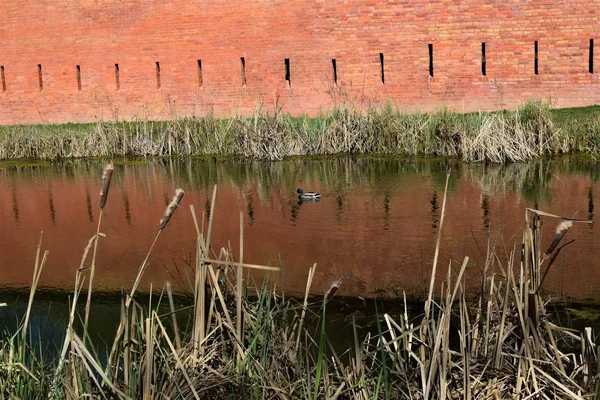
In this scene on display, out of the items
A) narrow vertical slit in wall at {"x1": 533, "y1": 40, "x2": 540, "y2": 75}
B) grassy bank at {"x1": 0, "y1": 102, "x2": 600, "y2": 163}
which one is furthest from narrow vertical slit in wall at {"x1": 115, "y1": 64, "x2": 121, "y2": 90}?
narrow vertical slit in wall at {"x1": 533, "y1": 40, "x2": 540, "y2": 75}

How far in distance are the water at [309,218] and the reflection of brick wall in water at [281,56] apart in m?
4.14

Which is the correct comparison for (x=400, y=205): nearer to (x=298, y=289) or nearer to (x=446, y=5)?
(x=298, y=289)

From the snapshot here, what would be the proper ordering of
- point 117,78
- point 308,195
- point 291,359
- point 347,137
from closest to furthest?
point 291,359 → point 308,195 → point 347,137 → point 117,78

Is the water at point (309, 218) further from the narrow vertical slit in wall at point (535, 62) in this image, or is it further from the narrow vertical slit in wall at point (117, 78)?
the narrow vertical slit in wall at point (117, 78)

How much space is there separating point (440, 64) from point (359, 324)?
10809 millimetres

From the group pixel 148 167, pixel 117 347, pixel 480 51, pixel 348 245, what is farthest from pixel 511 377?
pixel 480 51

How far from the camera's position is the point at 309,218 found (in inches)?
289

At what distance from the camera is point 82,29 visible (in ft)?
54.6

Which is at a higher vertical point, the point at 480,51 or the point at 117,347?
the point at 480,51

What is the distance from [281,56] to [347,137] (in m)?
4.31

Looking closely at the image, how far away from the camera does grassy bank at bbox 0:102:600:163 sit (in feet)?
34.8

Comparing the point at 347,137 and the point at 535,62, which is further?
the point at 535,62

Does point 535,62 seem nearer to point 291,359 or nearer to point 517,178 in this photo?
point 517,178

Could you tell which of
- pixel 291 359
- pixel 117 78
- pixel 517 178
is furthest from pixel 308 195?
pixel 117 78
